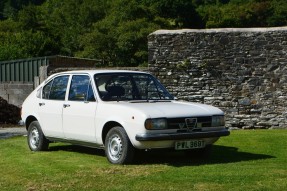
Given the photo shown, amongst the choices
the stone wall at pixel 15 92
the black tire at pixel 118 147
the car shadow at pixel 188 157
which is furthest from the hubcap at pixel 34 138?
the stone wall at pixel 15 92

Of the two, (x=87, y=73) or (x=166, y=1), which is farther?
(x=166, y=1)

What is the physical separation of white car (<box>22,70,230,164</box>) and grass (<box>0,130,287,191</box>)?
34 cm

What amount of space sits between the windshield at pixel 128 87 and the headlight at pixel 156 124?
51.1 inches

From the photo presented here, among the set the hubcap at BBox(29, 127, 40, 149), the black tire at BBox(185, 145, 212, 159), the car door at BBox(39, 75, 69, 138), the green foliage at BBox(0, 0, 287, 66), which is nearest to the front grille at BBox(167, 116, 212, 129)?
the black tire at BBox(185, 145, 212, 159)

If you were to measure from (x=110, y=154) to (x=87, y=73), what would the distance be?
70.6 inches

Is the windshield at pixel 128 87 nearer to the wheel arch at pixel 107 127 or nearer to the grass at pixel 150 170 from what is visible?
the wheel arch at pixel 107 127

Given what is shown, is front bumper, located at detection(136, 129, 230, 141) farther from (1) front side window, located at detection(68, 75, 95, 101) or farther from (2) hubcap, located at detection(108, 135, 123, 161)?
(1) front side window, located at detection(68, 75, 95, 101)

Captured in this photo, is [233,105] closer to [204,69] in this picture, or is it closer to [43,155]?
[204,69]

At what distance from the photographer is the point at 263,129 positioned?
57.1 feet

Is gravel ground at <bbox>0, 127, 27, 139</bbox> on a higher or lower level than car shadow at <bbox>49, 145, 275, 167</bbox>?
lower

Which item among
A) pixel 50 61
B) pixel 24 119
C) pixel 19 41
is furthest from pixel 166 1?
pixel 24 119

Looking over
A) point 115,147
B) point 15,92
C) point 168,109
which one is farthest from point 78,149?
point 15,92

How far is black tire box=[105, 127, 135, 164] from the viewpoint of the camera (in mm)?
10578

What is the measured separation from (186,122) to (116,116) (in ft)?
3.76
